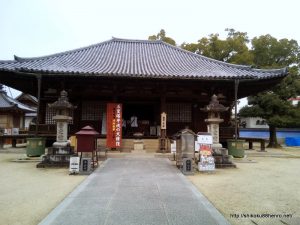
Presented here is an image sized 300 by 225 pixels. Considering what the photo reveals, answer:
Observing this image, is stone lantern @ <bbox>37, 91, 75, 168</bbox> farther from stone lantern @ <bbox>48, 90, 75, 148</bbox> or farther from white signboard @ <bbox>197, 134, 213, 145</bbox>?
white signboard @ <bbox>197, 134, 213, 145</bbox>

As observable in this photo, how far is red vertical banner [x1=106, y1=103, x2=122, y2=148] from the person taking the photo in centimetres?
1488

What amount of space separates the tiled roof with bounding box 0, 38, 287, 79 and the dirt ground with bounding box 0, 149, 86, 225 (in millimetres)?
6002

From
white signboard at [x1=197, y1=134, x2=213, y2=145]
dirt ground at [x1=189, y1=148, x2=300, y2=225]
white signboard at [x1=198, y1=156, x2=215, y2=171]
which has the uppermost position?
white signboard at [x1=197, y1=134, x2=213, y2=145]

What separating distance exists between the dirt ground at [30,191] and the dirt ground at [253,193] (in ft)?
11.5

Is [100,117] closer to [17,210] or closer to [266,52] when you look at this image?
[17,210]

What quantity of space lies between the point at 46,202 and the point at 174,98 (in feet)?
40.7

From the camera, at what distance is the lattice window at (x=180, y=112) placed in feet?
58.3

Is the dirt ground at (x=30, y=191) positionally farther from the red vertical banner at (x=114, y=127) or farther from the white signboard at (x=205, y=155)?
the red vertical banner at (x=114, y=127)

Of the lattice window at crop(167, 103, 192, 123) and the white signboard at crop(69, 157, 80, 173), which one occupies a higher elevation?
the lattice window at crop(167, 103, 192, 123)

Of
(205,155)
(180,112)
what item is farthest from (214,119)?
(180,112)

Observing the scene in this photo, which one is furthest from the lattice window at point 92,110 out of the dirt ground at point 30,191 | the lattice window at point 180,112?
the dirt ground at point 30,191

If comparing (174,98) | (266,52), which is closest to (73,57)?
(174,98)

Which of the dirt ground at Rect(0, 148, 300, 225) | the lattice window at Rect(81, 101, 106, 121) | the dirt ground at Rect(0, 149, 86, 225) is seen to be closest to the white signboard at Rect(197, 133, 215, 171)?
the dirt ground at Rect(0, 148, 300, 225)

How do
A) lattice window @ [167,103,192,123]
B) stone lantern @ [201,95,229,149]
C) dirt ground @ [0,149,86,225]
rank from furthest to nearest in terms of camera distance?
lattice window @ [167,103,192,123]
stone lantern @ [201,95,229,149]
dirt ground @ [0,149,86,225]
